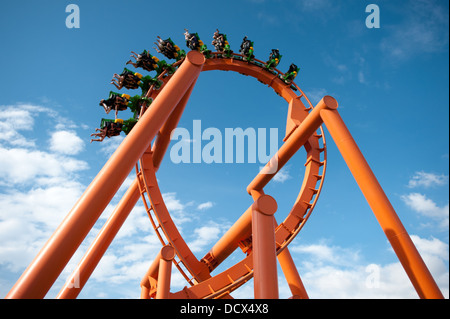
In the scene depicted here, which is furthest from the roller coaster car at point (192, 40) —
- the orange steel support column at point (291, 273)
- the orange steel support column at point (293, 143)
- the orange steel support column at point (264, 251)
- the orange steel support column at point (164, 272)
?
the orange steel support column at point (291, 273)

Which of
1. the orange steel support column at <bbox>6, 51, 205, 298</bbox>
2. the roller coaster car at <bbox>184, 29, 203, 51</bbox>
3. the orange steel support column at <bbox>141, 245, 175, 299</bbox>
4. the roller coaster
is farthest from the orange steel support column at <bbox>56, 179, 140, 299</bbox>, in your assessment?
the roller coaster car at <bbox>184, 29, 203, 51</bbox>

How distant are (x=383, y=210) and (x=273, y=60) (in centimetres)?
760

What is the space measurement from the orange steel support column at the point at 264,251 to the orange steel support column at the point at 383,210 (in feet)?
9.52

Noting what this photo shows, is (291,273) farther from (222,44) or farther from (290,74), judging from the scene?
(222,44)

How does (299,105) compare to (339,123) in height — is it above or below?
above

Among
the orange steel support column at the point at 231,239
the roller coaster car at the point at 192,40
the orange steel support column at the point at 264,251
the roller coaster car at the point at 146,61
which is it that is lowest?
the orange steel support column at the point at 264,251

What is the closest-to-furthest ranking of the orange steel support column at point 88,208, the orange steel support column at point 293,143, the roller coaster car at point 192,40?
the orange steel support column at point 88,208 → the orange steel support column at point 293,143 → the roller coaster car at point 192,40

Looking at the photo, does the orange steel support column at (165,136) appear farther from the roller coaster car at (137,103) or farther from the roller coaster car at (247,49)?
the roller coaster car at (247,49)

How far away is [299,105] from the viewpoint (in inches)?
527

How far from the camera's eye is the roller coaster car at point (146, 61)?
469 inches

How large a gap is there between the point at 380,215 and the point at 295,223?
342 cm

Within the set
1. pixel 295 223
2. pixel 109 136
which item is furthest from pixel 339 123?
pixel 109 136
